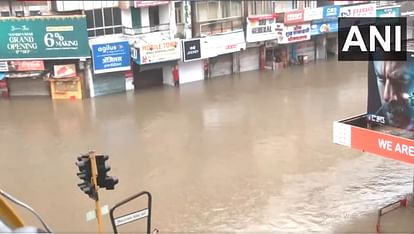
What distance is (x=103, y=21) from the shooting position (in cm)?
2847

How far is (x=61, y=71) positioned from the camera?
28266mm

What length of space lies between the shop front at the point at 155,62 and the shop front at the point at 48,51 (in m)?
2.68

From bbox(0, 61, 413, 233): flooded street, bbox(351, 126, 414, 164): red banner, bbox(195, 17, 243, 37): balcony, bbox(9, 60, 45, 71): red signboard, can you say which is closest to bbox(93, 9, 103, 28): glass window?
bbox(9, 60, 45, 71): red signboard

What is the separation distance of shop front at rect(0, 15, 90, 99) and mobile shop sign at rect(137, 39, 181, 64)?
8.99 feet

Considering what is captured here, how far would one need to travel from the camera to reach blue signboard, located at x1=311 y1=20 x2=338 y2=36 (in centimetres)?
3509

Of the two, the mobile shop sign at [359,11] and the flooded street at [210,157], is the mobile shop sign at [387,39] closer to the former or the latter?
the flooded street at [210,157]

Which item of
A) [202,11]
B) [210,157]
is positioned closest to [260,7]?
[202,11]

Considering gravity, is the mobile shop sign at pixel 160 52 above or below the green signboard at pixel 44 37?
below

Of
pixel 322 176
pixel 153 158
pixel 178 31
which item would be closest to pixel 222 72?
pixel 178 31

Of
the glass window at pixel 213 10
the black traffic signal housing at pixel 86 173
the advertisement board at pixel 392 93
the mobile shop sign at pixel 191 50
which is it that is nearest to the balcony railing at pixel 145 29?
the mobile shop sign at pixel 191 50

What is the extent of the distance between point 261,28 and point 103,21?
30.8 feet

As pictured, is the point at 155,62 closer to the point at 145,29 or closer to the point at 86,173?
the point at 145,29

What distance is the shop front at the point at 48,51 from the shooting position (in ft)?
90.9

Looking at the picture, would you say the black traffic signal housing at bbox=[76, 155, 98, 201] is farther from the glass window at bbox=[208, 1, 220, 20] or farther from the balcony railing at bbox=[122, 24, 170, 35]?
the glass window at bbox=[208, 1, 220, 20]
